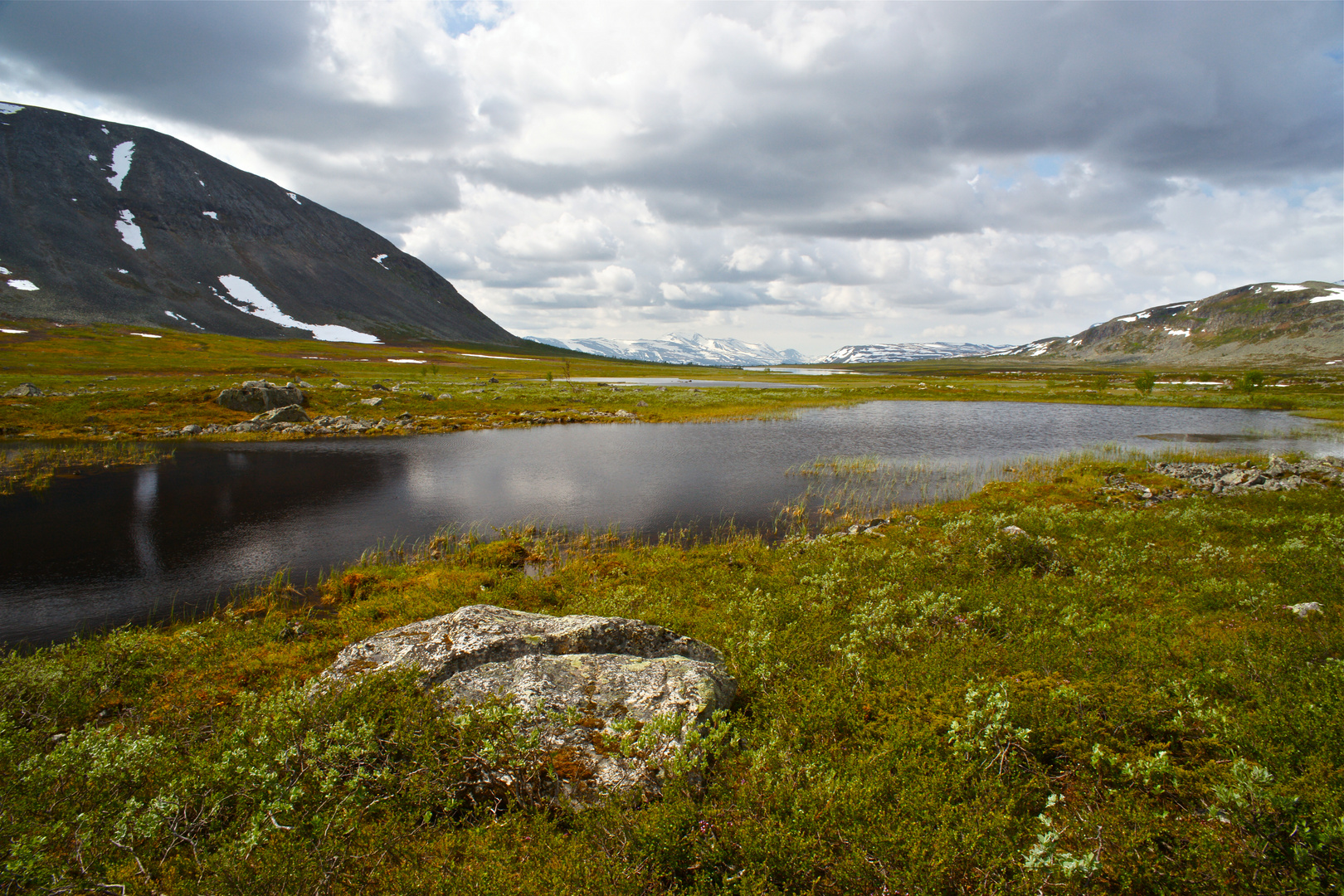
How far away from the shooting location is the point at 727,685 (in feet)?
32.5

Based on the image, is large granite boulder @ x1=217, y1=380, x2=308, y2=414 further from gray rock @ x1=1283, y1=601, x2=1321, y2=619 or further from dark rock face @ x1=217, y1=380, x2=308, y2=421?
gray rock @ x1=1283, y1=601, x2=1321, y2=619

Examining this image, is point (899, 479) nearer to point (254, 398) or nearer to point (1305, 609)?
point (1305, 609)

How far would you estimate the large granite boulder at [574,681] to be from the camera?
752 cm

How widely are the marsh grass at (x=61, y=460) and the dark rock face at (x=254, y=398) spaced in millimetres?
15930

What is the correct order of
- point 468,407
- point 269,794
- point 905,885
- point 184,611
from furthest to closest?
point 468,407, point 184,611, point 269,794, point 905,885

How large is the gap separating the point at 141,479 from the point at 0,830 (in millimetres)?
41269

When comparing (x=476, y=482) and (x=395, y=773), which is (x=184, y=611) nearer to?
(x=395, y=773)

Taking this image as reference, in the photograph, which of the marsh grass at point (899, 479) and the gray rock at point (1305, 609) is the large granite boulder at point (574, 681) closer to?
the gray rock at point (1305, 609)

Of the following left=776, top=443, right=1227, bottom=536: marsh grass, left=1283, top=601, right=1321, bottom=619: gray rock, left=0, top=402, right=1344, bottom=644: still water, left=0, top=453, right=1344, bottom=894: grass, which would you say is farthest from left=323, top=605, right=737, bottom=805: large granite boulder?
left=776, top=443, right=1227, bottom=536: marsh grass

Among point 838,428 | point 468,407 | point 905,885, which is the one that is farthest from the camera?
point 468,407

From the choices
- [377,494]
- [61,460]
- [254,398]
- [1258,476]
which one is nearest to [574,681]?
→ [377,494]

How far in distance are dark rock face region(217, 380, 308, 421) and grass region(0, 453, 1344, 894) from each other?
198 ft

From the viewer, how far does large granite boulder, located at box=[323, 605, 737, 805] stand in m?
7.52

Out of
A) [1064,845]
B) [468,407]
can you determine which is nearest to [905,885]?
[1064,845]
